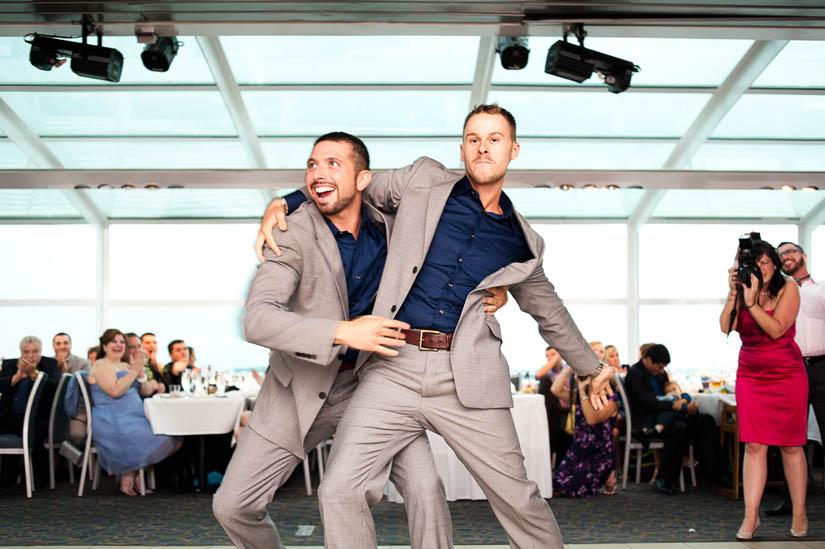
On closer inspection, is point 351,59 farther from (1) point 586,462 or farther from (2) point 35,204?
(2) point 35,204

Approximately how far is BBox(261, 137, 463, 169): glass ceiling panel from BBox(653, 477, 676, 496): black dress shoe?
4.89m

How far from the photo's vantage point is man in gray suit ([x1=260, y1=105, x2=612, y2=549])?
7.77 feet

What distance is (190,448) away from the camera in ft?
21.0

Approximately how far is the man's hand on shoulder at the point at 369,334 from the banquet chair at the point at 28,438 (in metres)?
4.65

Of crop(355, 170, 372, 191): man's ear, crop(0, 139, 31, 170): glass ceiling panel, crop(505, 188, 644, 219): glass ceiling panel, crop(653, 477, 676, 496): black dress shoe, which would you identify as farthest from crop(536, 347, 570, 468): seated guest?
crop(0, 139, 31, 170): glass ceiling panel

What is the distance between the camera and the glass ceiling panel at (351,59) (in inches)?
304

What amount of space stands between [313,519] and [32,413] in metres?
2.47

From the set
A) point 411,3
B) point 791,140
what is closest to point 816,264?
point 791,140

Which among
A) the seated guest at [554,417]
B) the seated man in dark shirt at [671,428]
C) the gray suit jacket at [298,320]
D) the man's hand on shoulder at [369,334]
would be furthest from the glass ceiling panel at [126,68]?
the man's hand on shoulder at [369,334]

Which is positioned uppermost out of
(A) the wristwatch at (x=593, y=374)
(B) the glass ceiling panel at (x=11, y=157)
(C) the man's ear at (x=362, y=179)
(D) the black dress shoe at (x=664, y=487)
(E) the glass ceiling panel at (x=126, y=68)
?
(E) the glass ceiling panel at (x=126, y=68)

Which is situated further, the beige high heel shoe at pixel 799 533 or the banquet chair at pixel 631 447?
the banquet chair at pixel 631 447

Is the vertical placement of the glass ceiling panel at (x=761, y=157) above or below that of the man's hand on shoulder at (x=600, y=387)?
above

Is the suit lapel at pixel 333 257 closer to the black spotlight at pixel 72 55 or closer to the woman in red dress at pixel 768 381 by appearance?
the woman in red dress at pixel 768 381

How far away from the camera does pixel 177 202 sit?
1141 centimetres
